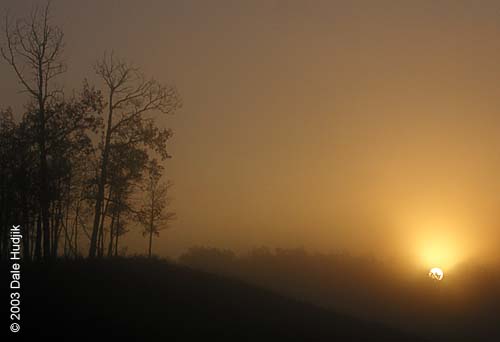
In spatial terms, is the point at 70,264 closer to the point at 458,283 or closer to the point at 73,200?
the point at 73,200

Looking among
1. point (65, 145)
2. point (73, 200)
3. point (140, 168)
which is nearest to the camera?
point (65, 145)

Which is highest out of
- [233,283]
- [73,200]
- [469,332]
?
[73,200]

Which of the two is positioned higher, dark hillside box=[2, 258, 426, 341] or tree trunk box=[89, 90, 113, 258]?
tree trunk box=[89, 90, 113, 258]

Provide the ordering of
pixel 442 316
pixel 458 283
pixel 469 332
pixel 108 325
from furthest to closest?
pixel 458 283, pixel 442 316, pixel 469 332, pixel 108 325

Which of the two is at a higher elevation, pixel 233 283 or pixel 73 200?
pixel 73 200

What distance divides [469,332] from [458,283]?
2623 centimetres

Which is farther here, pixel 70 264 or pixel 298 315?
pixel 298 315

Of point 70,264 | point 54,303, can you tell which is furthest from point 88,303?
point 70,264

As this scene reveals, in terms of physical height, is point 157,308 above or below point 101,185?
below

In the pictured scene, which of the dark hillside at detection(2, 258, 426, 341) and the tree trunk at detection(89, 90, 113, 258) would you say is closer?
the dark hillside at detection(2, 258, 426, 341)

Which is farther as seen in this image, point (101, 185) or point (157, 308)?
point (101, 185)

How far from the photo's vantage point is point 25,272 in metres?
39.2

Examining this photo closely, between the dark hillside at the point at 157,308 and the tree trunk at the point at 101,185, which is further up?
the tree trunk at the point at 101,185

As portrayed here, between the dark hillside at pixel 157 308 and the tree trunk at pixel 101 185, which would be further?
the tree trunk at pixel 101 185
